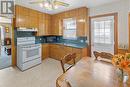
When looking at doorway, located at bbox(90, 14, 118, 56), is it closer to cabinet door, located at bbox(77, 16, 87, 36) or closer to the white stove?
cabinet door, located at bbox(77, 16, 87, 36)

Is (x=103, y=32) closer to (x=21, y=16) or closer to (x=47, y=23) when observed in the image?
(x=47, y=23)

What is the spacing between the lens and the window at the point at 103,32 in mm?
3770

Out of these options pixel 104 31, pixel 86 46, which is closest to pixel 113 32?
pixel 104 31

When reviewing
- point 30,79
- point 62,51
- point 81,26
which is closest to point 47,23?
point 62,51

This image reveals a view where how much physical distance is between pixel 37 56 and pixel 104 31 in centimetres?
274

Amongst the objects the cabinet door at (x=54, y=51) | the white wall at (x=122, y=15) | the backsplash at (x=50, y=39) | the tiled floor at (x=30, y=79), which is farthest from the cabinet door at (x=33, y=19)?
the white wall at (x=122, y=15)

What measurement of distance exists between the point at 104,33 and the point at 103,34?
0.05 meters

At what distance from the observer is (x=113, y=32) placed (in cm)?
365

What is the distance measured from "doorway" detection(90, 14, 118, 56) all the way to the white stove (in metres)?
2.19

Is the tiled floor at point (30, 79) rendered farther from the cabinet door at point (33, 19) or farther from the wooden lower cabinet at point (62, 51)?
the cabinet door at point (33, 19)

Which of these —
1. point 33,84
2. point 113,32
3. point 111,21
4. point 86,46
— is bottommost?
point 33,84

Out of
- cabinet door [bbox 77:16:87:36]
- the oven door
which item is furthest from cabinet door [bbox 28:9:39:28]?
cabinet door [bbox 77:16:87:36]

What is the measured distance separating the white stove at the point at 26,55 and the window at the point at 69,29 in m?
1.49

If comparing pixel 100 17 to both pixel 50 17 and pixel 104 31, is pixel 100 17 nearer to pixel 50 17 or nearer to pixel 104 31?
pixel 104 31
